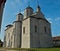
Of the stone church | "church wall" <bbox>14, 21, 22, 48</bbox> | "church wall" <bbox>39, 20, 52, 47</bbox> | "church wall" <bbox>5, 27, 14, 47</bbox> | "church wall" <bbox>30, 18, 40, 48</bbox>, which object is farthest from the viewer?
"church wall" <bbox>5, 27, 14, 47</bbox>

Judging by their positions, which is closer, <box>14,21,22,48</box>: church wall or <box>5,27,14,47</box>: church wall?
<box>14,21,22,48</box>: church wall

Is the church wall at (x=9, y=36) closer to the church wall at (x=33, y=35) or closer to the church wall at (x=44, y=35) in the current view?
the church wall at (x=33, y=35)

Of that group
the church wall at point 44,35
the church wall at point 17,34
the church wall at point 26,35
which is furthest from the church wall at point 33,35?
the church wall at point 17,34

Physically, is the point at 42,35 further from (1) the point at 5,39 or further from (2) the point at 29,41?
(1) the point at 5,39

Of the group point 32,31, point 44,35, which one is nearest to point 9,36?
point 32,31

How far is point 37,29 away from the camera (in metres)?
31.8

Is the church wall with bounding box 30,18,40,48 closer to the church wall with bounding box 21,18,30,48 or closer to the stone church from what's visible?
the stone church

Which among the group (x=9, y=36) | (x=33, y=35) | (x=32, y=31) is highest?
(x=32, y=31)

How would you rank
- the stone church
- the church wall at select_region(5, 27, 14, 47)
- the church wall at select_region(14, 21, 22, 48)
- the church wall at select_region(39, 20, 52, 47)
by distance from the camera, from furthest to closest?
the church wall at select_region(5, 27, 14, 47) → the church wall at select_region(14, 21, 22, 48) → the church wall at select_region(39, 20, 52, 47) → the stone church

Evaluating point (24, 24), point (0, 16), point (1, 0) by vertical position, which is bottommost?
point (0, 16)

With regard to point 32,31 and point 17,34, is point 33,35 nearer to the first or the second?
point 32,31

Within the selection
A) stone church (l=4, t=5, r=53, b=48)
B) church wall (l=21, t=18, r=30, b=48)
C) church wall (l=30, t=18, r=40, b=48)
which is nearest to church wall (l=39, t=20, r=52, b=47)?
stone church (l=4, t=5, r=53, b=48)

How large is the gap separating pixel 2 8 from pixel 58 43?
41.4m

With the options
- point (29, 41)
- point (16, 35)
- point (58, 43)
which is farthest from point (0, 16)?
point (58, 43)
